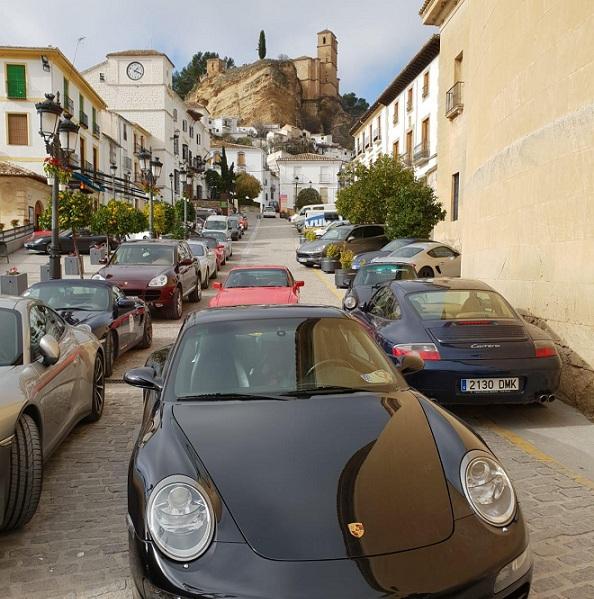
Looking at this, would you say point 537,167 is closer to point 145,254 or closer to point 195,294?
point 145,254

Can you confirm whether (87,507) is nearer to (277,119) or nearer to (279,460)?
(279,460)

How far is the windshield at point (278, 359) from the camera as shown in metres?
3.65

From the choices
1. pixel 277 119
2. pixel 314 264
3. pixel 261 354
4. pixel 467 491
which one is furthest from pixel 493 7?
pixel 277 119

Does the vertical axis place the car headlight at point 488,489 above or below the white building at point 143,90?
below

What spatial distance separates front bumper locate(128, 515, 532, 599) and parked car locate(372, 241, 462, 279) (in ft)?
50.9

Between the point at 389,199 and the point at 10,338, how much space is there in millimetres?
22150

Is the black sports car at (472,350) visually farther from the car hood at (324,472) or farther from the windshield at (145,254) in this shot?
the windshield at (145,254)

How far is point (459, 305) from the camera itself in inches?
273

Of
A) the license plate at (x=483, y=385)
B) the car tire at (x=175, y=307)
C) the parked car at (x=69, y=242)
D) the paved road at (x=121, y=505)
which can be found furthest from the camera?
the parked car at (x=69, y=242)

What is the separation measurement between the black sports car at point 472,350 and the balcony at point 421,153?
27611mm

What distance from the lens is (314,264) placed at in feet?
83.9

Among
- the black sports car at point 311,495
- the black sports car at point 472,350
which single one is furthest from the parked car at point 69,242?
the black sports car at point 311,495

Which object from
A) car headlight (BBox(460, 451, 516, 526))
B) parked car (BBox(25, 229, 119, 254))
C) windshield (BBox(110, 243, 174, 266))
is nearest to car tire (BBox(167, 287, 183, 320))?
windshield (BBox(110, 243, 174, 266))

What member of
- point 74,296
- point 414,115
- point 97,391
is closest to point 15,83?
point 414,115
